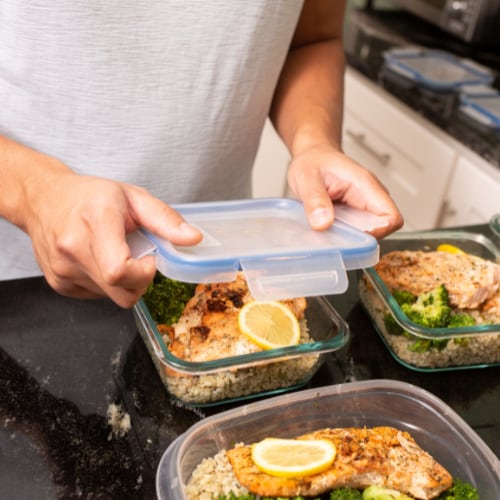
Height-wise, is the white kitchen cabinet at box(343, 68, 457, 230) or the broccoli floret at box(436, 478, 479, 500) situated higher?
the broccoli floret at box(436, 478, 479, 500)

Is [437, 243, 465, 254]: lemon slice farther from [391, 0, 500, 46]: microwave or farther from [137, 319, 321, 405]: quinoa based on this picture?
[391, 0, 500, 46]: microwave

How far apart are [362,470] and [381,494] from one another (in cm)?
3

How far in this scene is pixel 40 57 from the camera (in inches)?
40.2

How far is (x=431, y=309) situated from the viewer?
96 centimetres

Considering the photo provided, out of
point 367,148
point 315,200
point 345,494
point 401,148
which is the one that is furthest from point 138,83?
point 367,148

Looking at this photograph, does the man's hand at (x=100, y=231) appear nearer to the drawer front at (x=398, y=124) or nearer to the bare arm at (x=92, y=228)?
the bare arm at (x=92, y=228)

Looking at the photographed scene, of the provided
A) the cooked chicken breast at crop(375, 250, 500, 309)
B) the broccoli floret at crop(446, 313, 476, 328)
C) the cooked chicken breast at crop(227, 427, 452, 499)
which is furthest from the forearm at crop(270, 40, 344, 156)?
the cooked chicken breast at crop(227, 427, 452, 499)

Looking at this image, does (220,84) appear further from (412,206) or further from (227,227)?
(412,206)

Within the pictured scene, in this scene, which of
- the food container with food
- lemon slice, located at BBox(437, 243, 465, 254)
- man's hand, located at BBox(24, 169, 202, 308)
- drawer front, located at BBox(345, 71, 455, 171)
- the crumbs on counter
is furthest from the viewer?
→ drawer front, located at BBox(345, 71, 455, 171)

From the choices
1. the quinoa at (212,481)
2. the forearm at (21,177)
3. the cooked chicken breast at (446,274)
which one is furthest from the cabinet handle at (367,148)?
the quinoa at (212,481)

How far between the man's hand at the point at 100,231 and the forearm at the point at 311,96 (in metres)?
0.45

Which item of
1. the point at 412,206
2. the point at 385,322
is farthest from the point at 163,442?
the point at 412,206

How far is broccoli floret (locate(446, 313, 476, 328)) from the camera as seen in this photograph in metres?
0.96

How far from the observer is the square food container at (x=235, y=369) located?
0.82 metres
